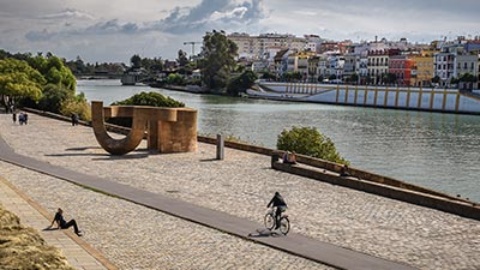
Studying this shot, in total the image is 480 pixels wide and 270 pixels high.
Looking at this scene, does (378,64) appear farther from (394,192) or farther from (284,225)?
(284,225)

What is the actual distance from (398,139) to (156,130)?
2648 cm

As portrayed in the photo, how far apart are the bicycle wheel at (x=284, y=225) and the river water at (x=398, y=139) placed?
48.0ft

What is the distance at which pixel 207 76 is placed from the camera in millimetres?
135875

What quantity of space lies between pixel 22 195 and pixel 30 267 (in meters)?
10.8

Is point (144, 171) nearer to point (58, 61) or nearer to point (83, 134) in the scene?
point (83, 134)

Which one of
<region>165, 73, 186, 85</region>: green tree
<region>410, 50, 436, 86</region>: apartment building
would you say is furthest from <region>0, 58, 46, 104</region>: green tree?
<region>165, 73, 186, 85</region>: green tree

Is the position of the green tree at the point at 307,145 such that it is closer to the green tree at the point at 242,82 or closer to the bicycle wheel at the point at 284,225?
the bicycle wheel at the point at 284,225

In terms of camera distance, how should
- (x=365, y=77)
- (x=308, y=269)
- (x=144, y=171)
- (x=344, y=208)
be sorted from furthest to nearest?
(x=365, y=77) < (x=144, y=171) < (x=344, y=208) < (x=308, y=269)

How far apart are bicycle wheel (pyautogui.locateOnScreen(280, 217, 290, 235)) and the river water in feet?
48.0

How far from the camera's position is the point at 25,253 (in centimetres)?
828

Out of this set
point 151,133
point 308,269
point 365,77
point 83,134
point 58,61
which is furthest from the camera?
point 365,77

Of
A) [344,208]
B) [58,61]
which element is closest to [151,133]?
Result: [344,208]

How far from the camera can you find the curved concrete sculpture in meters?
28.6

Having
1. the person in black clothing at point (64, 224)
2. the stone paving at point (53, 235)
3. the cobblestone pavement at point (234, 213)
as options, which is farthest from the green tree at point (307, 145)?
the person in black clothing at point (64, 224)
